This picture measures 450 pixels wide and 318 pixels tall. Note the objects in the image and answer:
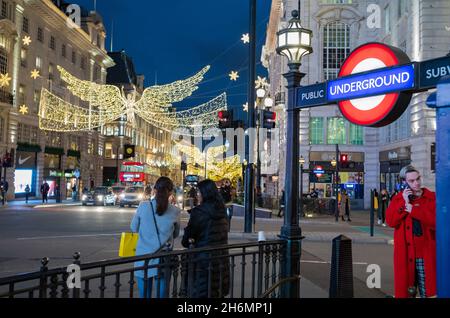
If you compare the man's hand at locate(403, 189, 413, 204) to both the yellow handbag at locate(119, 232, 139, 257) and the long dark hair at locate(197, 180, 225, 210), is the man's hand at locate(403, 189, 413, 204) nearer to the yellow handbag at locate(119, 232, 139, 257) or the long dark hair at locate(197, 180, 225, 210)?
the long dark hair at locate(197, 180, 225, 210)

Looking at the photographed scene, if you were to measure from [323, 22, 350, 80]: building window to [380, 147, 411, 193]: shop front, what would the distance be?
28.4 ft

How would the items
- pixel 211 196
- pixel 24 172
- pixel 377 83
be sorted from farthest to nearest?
pixel 24 172
pixel 211 196
pixel 377 83

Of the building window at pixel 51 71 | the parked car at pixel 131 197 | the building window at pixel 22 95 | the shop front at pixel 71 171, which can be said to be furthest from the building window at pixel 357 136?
the building window at pixel 51 71

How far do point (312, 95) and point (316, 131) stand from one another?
3627 cm

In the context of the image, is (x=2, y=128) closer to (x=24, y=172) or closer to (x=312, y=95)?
(x=24, y=172)

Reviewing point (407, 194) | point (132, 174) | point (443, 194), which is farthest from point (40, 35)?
point (443, 194)

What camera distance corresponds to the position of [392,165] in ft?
118

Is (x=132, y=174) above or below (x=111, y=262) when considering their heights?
above

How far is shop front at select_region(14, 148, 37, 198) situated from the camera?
43.4m

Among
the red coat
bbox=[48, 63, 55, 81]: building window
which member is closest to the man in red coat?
the red coat

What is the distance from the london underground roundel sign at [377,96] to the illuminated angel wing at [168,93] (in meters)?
21.1

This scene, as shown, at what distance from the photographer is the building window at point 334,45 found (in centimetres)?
4247

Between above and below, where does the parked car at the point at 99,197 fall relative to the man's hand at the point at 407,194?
below

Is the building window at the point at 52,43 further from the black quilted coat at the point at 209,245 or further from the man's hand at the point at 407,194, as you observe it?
the man's hand at the point at 407,194
